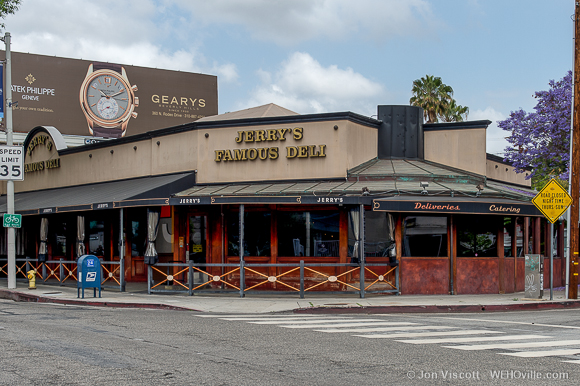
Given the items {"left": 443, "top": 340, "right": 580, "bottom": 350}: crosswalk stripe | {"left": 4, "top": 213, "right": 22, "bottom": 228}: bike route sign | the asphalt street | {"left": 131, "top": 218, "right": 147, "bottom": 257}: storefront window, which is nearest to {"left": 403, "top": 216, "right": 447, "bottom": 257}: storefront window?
the asphalt street

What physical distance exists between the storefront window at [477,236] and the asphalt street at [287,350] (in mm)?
5064

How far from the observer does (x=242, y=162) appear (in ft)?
69.3

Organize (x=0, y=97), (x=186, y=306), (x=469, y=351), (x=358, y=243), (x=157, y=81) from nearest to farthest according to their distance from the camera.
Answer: (x=469, y=351) → (x=186, y=306) → (x=358, y=243) → (x=0, y=97) → (x=157, y=81)

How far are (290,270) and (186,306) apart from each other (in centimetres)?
407

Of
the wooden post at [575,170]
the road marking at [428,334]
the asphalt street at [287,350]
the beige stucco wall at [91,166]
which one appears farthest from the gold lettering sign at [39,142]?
the road marking at [428,334]

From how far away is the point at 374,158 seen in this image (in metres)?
21.8

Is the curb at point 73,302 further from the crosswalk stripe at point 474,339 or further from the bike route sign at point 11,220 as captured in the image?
the crosswalk stripe at point 474,339

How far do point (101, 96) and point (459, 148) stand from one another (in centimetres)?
3745

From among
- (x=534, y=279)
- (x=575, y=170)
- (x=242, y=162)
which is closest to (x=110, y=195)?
(x=242, y=162)

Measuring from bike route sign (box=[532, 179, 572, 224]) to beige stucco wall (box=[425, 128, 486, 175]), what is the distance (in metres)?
4.52

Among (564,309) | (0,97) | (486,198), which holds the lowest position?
(564,309)

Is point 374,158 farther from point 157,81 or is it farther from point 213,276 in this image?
point 157,81

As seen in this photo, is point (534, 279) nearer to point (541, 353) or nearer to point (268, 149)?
point (268, 149)

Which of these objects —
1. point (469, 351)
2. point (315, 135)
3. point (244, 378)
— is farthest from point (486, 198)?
point (244, 378)
